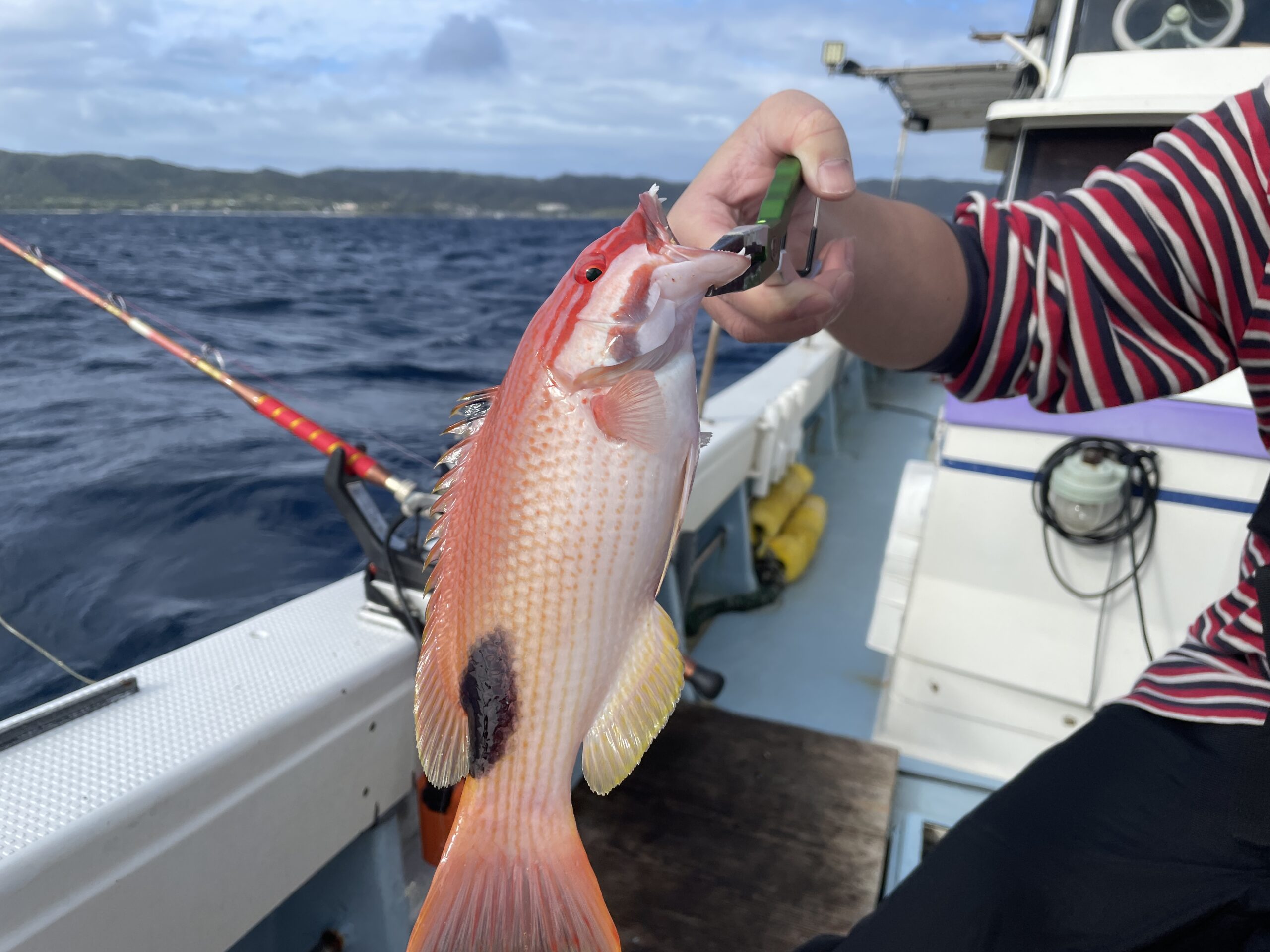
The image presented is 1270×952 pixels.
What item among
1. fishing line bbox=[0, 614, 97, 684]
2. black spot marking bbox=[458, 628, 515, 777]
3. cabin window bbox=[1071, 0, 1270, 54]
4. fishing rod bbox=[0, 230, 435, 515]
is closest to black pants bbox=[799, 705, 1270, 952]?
black spot marking bbox=[458, 628, 515, 777]

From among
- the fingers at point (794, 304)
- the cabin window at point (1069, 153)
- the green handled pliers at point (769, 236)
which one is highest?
the cabin window at point (1069, 153)

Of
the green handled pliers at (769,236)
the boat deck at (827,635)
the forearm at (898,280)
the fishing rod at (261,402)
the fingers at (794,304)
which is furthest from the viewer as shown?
the boat deck at (827,635)

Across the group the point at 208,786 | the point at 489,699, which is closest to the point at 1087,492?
the point at 489,699

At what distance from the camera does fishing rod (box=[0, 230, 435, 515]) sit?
189 cm

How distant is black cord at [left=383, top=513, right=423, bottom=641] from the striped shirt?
4.10 feet

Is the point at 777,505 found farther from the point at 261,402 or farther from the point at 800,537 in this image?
the point at 261,402

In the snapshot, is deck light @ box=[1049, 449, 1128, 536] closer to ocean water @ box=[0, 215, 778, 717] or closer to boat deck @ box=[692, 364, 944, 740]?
boat deck @ box=[692, 364, 944, 740]

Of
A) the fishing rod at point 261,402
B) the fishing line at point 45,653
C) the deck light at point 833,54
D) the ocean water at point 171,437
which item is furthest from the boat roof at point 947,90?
the fishing line at point 45,653

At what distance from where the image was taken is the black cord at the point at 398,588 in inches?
68.6

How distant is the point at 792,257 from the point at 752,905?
5.54ft

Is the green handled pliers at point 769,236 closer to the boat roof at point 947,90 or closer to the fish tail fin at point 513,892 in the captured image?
the fish tail fin at point 513,892

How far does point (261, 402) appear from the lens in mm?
2211

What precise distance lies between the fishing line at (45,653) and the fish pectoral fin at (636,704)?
1542 millimetres

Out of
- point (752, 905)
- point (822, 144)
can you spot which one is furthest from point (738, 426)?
point (822, 144)
